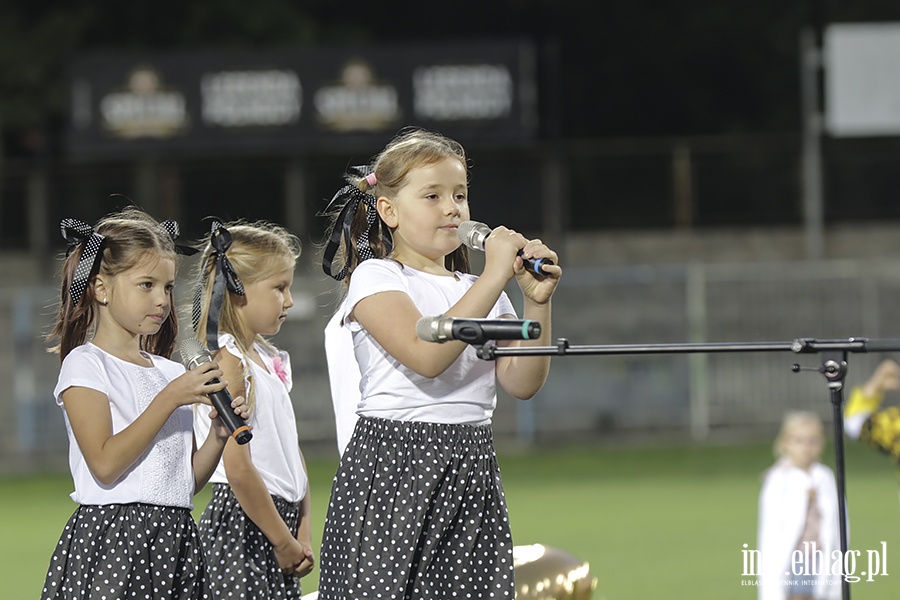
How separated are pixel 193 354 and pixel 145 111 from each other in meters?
13.0

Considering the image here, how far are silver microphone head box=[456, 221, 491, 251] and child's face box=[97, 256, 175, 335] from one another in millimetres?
746

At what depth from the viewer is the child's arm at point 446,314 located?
3328mm

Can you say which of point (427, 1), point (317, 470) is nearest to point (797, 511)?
A: point (317, 470)

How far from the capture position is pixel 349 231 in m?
3.80

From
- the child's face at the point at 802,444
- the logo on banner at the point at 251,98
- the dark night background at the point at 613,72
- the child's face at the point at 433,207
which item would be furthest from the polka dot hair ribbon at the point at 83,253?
the dark night background at the point at 613,72

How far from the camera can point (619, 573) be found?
8.49m

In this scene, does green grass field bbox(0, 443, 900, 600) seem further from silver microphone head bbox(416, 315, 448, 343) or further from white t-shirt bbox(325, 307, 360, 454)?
silver microphone head bbox(416, 315, 448, 343)

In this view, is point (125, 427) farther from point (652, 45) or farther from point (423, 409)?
point (652, 45)

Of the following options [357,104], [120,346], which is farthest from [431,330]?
[357,104]

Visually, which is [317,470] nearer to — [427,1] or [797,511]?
[797,511]

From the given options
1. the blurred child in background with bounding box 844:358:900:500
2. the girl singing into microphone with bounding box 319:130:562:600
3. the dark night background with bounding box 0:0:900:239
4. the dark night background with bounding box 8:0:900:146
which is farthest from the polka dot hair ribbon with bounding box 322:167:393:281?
the dark night background with bounding box 8:0:900:146

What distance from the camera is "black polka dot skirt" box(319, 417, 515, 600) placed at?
3.41 meters

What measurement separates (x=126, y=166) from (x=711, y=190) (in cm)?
744

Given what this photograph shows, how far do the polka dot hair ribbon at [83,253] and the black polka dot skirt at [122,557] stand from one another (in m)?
0.52
